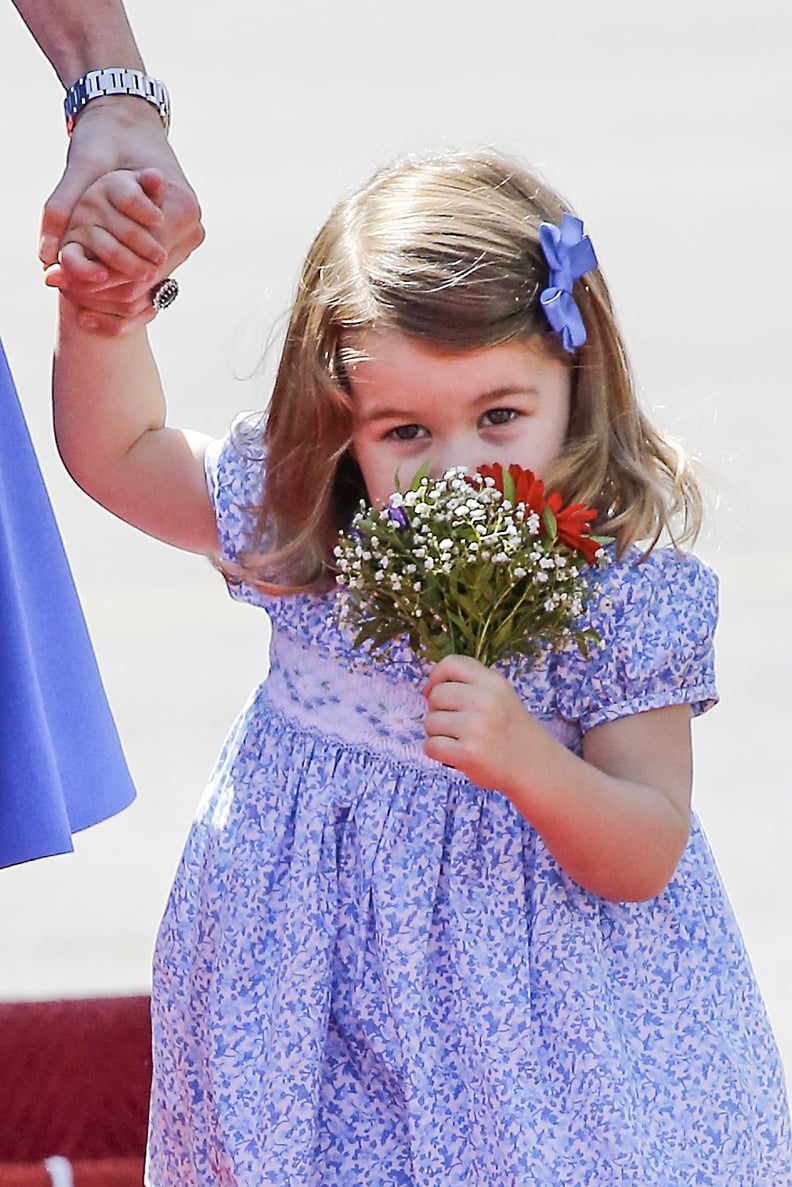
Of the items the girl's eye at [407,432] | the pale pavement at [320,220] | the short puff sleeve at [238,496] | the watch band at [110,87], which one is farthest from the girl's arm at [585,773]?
the watch band at [110,87]

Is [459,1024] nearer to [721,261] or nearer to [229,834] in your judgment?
[229,834]

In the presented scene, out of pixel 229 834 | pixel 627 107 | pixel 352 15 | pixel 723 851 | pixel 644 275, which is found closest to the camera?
pixel 229 834

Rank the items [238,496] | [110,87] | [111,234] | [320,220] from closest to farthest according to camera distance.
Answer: [111,234] < [110,87] < [238,496] < [320,220]

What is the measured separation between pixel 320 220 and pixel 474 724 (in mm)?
5223

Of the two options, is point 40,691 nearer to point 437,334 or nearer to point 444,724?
point 444,724

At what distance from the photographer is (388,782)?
7.00ft

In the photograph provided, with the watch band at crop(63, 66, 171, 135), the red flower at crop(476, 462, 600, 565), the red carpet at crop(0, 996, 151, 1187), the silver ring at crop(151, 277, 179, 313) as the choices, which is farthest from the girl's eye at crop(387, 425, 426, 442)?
the red carpet at crop(0, 996, 151, 1187)

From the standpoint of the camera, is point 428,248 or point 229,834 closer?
point 428,248

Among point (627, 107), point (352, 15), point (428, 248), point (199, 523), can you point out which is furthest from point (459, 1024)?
point (352, 15)

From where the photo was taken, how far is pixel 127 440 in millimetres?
2262

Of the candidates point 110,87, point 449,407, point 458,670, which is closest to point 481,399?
point 449,407

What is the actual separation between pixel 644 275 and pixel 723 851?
3388mm

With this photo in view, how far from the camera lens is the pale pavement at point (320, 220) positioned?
4203 millimetres

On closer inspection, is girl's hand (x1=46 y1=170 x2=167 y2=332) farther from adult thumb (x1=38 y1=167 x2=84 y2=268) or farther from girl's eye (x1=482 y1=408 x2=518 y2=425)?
girl's eye (x1=482 y1=408 x2=518 y2=425)
